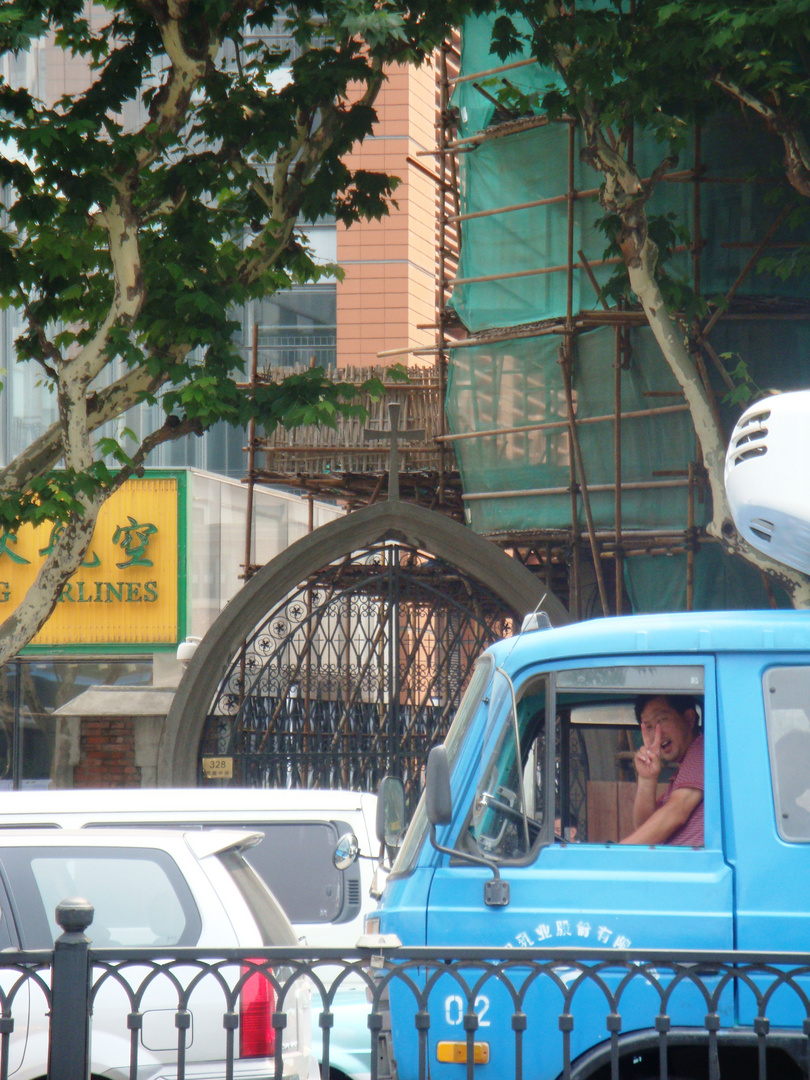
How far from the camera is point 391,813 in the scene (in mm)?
5219

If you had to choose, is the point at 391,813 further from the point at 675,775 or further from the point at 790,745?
the point at 790,745

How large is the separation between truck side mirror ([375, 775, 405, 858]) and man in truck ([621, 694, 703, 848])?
1.11 metres

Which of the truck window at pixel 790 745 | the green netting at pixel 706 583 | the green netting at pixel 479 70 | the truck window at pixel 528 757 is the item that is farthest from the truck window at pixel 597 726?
the green netting at pixel 479 70

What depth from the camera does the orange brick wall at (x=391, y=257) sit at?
Result: 25734 millimetres

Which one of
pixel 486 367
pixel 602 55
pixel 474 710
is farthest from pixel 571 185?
pixel 474 710

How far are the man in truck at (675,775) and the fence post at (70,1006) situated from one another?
1.92m

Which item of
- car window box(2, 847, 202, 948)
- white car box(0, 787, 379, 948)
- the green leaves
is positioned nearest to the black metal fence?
car window box(2, 847, 202, 948)

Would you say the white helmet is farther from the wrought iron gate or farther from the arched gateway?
the wrought iron gate

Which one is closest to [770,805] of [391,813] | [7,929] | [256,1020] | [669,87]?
[391,813]

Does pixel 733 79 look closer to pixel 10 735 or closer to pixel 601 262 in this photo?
pixel 601 262

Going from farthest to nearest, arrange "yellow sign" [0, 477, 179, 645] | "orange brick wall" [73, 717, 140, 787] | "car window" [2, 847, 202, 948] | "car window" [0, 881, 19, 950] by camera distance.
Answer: "yellow sign" [0, 477, 179, 645]
"orange brick wall" [73, 717, 140, 787]
"car window" [2, 847, 202, 948]
"car window" [0, 881, 19, 950]

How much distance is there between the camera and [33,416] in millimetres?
24047

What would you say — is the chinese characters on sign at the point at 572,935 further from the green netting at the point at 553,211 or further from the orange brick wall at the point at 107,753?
the orange brick wall at the point at 107,753

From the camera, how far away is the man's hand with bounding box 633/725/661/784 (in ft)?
14.8
